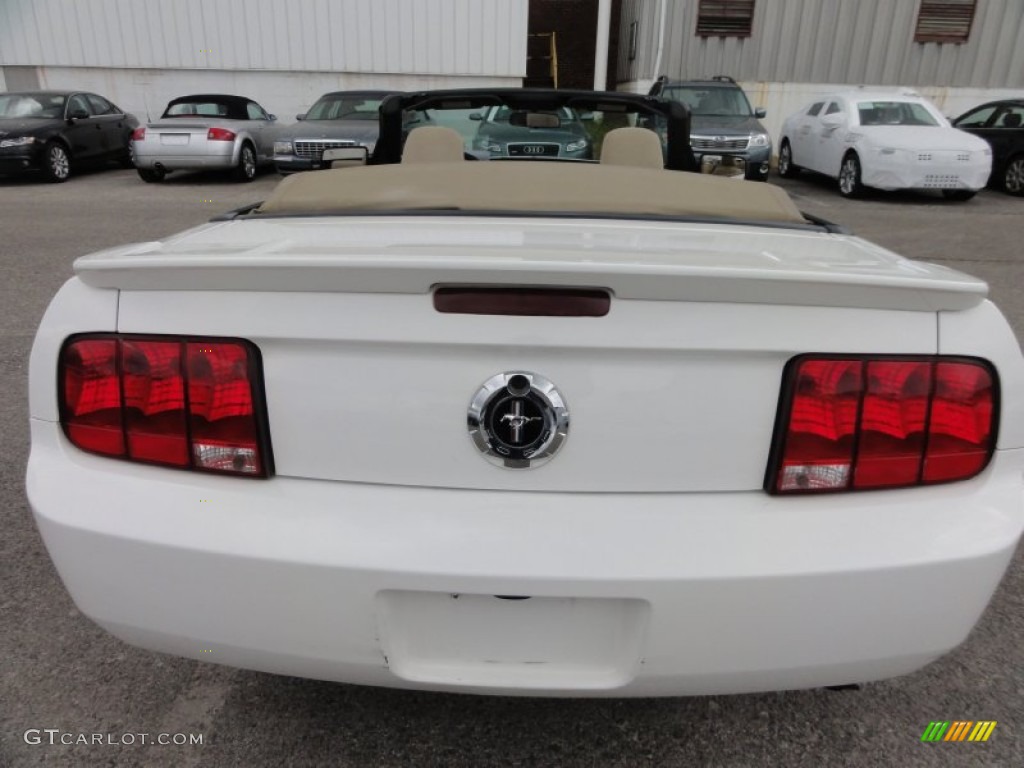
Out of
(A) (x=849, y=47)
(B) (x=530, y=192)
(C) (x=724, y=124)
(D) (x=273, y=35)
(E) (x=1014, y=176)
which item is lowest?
(E) (x=1014, y=176)

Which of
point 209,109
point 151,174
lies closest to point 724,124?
point 209,109

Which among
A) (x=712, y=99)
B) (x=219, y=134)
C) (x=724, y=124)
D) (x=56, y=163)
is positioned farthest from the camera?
(x=712, y=99)

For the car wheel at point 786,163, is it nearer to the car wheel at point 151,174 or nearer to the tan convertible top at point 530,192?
the car wheel at point 151,174

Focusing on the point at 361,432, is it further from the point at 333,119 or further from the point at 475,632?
the point at 333,119

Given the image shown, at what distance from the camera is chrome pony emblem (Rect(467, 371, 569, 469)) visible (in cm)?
132

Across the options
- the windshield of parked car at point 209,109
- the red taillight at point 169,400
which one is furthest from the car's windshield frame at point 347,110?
the red taillight at point 169,400

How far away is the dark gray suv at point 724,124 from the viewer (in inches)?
446

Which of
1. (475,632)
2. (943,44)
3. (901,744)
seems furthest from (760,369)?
(943,44)

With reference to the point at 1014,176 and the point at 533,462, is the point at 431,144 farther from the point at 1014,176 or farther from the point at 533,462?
the point at 1014,176

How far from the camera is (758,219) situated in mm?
2209

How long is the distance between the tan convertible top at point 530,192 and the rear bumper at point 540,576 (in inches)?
41.9

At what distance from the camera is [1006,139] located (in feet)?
40.1

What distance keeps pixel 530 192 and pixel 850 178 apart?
11.0 m

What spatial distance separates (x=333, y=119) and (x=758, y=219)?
10.3 metres
